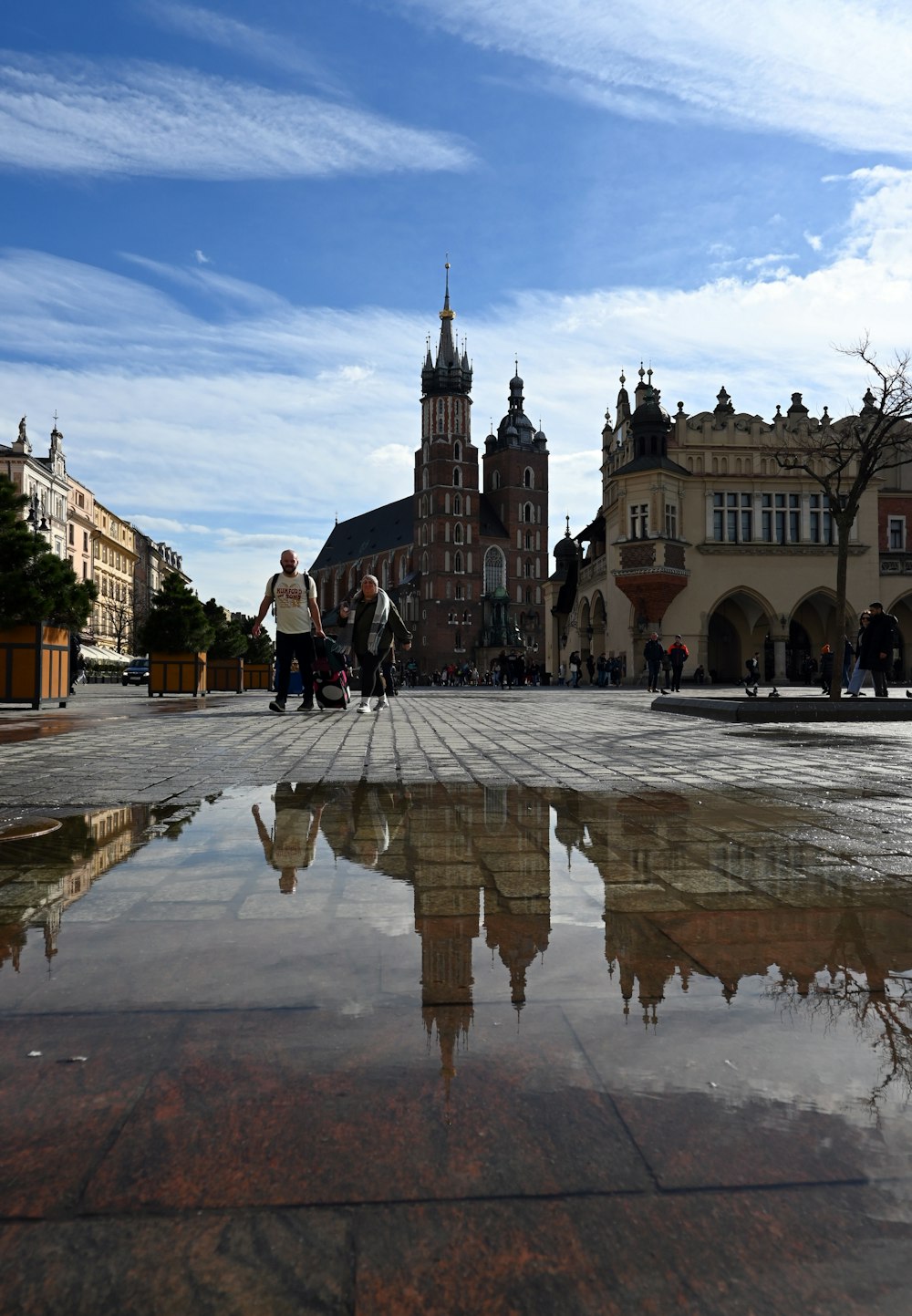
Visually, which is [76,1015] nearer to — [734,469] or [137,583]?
[734,469]

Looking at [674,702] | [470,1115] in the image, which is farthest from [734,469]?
[470,1115]

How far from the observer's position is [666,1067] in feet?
6.12

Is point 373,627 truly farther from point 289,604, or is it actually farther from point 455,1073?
point 455,1073

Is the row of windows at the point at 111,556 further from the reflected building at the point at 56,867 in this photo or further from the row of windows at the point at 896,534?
the reflected building at the point at 56,867

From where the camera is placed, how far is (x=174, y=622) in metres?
31.1

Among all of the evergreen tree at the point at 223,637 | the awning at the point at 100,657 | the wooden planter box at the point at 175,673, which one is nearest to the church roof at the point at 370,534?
the awning at the point at 100,657

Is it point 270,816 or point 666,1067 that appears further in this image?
point 270,816

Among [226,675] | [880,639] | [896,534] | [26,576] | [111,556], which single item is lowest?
[226,675]

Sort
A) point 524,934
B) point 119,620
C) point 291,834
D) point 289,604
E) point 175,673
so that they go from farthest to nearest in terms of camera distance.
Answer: point 119,620, point 175,673, point 289,604, point 291,834, point 524,934

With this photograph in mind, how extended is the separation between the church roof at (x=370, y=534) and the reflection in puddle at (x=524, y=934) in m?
119

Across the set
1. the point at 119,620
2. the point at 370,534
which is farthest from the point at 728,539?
the point at 370,534

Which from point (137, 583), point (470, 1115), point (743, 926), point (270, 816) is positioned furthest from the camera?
point (137, 583)

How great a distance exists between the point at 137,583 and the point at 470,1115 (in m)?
108

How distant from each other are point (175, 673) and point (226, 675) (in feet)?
25.8
